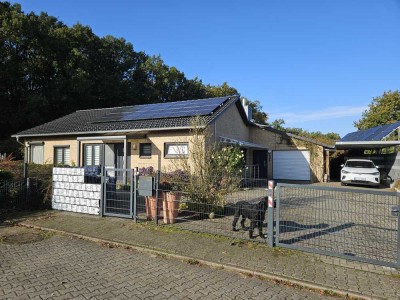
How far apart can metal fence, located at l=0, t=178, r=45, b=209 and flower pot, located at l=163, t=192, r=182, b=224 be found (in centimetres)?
465

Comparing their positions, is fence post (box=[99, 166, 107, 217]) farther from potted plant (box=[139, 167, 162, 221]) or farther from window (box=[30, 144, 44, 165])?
window (box=[30, 144, 44, 165])

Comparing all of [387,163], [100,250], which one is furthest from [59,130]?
[387,163]

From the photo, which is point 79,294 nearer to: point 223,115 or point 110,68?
point 223,115

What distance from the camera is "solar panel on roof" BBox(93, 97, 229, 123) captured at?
16328 millimetres

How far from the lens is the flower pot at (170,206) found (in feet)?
25.9

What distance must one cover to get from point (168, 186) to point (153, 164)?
766 cm

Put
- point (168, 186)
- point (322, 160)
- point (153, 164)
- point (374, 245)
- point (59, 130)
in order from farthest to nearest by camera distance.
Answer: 1. point (322, 160)
2. point (59, 130)
3. point (153, 164)
4. point (168, 186)
5. point (374, 245)

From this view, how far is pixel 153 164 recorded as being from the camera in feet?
52.7

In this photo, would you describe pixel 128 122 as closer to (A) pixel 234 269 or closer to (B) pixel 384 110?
(A) pixel 234 269

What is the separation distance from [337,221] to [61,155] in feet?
56.0

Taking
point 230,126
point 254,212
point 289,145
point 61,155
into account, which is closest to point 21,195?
point 254,212

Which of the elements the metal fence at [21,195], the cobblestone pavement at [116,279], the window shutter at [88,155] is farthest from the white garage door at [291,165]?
the cobblestone pavement at [116,279]

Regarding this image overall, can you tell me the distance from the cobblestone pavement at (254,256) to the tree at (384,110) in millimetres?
35937

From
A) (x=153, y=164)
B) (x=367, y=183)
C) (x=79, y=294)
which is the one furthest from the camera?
(x=367, y=183)
